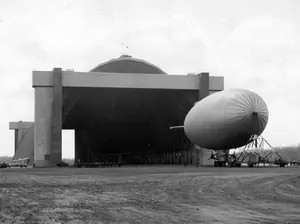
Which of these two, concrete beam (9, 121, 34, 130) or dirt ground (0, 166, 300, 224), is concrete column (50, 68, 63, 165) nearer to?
dirt ground (0, 166, 300, 224)

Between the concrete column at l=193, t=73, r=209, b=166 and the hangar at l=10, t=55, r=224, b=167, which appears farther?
the concrete column at l=193, t=73, r=209, b=166

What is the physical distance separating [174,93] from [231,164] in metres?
A: 21.4

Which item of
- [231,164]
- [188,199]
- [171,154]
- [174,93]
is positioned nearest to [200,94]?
[174,93]

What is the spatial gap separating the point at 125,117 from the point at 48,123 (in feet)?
69.3

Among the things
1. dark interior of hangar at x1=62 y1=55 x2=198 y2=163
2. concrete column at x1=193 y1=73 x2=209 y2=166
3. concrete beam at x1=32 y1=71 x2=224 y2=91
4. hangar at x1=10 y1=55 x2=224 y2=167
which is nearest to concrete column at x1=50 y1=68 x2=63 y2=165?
hangar at x1=10 y1=55 x2=224 y2=167

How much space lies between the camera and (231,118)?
42875 millimetres

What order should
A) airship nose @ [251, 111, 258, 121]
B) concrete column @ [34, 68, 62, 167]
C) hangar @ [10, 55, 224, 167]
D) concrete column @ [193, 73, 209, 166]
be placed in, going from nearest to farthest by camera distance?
1. airship nose @ [251, 111, 258, 121]
2. concrete column @ [34, 68, 62, 167]
3. hangar @ [10, 55, 224, 167]
4. concrete column @ [193, 73, 209, 166]

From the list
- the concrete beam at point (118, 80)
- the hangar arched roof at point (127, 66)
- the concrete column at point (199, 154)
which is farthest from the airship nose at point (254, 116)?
the hangar arched roof at point (127, 66)

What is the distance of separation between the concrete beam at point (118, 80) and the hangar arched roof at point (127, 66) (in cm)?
1218

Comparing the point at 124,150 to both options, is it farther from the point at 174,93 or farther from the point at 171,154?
the point at 174,93

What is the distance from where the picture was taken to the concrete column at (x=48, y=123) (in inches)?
2379

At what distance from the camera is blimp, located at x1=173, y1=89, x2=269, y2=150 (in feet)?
141

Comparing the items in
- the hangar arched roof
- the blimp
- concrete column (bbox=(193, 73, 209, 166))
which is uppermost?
the hangar arched roof

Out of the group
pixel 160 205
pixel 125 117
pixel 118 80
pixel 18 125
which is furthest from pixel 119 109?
pixel 18 125
